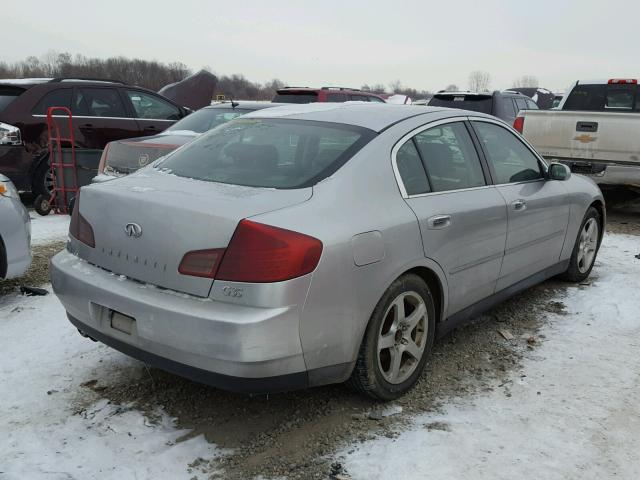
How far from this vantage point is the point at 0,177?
15.3 feet

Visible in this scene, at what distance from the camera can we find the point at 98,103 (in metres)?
9.12

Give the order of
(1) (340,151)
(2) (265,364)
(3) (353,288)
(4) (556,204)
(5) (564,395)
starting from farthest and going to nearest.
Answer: (4) (556,204) → (5) (564,395) → (1) (340,151) → (3) (353,288) → (2) (265,364)

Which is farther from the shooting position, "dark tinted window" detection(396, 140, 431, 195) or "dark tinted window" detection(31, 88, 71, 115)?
"dark tinted window" detection(31, 88, 71, 115)

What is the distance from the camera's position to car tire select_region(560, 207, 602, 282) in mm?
5169

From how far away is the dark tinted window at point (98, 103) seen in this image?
887cm

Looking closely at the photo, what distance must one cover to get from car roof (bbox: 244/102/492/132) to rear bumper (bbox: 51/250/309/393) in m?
1.36

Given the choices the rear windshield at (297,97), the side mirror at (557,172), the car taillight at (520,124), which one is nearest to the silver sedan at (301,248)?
the side mirror at (557,172)

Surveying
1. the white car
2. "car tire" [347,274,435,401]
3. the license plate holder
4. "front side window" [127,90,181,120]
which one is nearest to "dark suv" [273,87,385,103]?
"front side window" [127,90,181,120]

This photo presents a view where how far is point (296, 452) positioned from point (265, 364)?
0.54 metres

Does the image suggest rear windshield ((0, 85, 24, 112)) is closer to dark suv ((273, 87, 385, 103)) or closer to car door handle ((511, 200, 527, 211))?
dark suv ((273, 87, 385, 103))

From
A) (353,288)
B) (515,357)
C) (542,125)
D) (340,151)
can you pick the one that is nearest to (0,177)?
(340,151)

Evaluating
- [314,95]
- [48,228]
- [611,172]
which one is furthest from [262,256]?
[314,95]

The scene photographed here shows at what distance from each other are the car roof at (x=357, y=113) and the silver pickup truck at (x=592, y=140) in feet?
14.7

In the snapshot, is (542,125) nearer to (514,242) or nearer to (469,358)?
(514,242)
